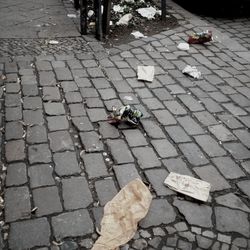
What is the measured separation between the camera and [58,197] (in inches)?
112

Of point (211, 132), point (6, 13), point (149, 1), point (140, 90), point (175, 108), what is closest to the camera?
point (211, 132)

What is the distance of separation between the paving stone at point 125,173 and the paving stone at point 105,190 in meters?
0.08

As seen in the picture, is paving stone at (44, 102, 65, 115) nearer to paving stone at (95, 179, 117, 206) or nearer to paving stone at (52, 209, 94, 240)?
paving stone at (95, 179, 117, 206)

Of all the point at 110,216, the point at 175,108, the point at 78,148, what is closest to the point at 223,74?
the point at 175,108

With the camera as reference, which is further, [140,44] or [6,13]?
[6,13]

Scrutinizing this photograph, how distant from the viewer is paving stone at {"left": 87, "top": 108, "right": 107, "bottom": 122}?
3.86 meters

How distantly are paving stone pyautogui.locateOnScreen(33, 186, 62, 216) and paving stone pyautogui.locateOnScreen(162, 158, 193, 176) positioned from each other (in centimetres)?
108

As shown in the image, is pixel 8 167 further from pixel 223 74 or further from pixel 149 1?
pixel 149 1

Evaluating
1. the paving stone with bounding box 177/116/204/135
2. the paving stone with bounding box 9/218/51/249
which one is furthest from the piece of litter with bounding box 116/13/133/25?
the paving stone with bounding box 9/218/51/249

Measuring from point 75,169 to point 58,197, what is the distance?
0.37 meters

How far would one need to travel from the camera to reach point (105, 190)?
296 centimetres

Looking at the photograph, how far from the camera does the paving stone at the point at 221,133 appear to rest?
12.2 ft

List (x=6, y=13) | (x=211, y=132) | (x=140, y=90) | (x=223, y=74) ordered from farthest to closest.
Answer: (x=6, y=13) → (x=223, y=74) → (x=140, y=90) → (x=211, y=132)

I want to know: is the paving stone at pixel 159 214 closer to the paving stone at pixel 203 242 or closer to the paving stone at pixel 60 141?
the paving stone at pixel 203 242
